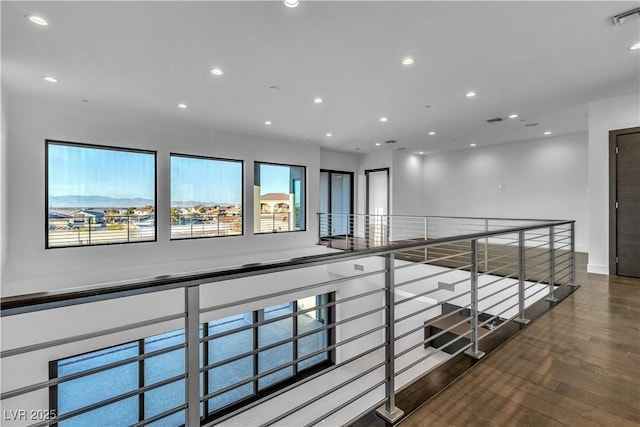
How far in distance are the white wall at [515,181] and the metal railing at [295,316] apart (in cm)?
63

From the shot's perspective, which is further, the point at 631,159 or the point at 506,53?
the point at 631,159

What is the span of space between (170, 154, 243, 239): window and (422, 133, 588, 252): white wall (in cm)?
571

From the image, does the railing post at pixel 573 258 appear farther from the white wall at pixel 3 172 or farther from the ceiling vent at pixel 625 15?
the white wall at pixel 3 172

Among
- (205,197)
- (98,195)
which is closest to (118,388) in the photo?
(98,195)

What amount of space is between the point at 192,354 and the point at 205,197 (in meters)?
5.42

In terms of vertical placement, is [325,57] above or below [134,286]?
above

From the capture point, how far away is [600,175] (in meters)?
4.45

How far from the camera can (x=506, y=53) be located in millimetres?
3029

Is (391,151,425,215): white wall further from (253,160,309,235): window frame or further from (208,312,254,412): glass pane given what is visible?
(208,312,254,412): glass pane

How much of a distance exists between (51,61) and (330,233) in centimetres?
648


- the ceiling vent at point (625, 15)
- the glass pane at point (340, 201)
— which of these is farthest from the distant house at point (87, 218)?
the ceiling vent at point (625, 15)

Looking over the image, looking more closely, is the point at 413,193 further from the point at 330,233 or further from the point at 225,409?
the point at 225,409

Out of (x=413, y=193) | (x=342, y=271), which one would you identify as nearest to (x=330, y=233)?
(x=342, y=271)

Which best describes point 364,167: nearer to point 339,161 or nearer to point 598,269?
point 339,161
